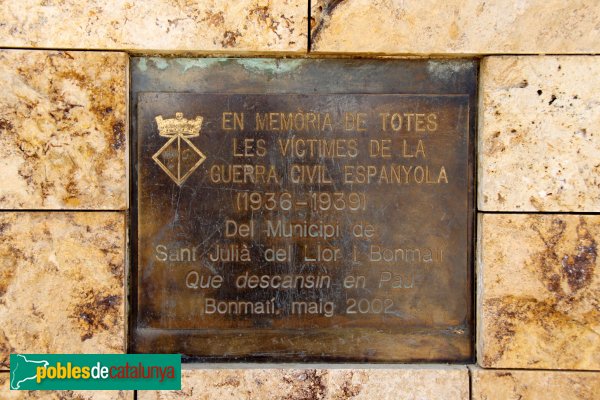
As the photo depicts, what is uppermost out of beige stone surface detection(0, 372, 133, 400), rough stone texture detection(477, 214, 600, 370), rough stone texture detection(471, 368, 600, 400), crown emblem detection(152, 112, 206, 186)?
crown emblem detection(152, 112, 206, 186)

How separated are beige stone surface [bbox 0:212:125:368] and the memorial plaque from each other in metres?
0.13

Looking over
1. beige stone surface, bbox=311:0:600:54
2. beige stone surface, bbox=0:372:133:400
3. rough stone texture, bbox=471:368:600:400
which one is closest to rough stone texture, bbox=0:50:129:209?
beige stone surface, bbox=0:372:133:400

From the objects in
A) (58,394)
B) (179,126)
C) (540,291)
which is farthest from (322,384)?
(179,126)

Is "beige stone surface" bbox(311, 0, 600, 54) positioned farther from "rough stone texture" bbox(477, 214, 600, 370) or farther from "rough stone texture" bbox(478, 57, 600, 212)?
"rough stone texture" bbox(477, 214, 600, 370)

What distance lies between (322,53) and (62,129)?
4.42ft

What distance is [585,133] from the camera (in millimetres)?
2180

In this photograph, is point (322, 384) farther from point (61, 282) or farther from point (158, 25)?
point (158, 25)

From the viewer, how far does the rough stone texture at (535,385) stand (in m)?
2.20

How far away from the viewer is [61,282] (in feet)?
7.22

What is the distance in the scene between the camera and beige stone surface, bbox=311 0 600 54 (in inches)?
85.0

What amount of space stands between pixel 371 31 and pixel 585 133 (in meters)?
1.17

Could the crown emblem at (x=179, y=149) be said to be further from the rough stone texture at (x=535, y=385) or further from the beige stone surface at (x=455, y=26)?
the rough stone texture at (x=535, y=385)

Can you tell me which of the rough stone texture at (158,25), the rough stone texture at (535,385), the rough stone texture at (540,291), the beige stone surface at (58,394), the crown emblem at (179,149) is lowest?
the beige stone surface at (58,394)

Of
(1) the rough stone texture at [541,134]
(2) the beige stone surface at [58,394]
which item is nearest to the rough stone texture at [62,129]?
(2) the beige stone surface at [58,394]
